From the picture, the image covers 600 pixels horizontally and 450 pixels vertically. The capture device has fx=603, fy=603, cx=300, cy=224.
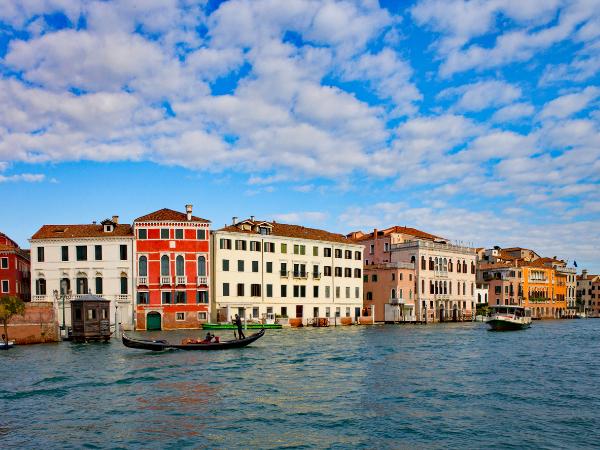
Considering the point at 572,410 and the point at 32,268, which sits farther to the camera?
the point at 32,268

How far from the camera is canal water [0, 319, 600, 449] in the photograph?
47.2 ft

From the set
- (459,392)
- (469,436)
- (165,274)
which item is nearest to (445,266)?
(165,274)

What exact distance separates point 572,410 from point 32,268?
42101 millimetres

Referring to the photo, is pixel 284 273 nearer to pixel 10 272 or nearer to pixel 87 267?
pixel 87 267

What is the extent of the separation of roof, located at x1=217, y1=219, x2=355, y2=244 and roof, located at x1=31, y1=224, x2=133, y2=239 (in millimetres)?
8354

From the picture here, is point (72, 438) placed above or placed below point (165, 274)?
below

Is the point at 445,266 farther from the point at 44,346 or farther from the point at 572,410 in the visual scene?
the point at 572,410

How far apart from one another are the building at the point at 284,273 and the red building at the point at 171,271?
1.65 m

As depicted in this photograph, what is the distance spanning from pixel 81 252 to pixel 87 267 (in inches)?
51.9

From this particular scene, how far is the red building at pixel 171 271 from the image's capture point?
48219 mm

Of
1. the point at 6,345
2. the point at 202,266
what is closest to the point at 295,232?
the point at 202,266

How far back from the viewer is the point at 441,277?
68500mm

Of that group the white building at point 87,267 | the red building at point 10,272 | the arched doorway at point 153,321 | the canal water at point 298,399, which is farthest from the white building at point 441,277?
the red building at point 10,272

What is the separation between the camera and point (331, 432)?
14781 millimetres
